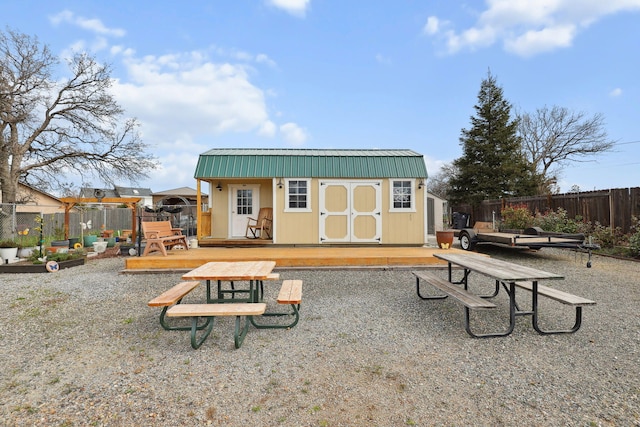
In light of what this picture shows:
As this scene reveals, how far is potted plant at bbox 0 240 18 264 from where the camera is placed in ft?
22.3

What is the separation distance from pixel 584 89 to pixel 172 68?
16.4 meters

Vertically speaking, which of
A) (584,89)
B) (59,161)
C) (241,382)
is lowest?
(241,382)

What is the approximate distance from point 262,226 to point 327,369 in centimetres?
688

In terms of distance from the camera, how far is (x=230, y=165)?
838 centimetres

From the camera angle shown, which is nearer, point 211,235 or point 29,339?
point 29,339

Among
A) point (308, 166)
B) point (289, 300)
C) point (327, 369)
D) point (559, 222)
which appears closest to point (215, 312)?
point (289, 300)

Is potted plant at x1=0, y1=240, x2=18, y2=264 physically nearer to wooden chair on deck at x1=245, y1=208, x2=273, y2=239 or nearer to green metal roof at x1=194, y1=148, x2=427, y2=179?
green metal roof at x1=194, y1=148, x2=427, y2=179

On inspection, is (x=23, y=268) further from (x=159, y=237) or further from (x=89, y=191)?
(x=89, y=191)

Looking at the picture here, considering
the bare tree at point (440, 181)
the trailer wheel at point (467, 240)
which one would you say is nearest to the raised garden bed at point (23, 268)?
the trailer wheel at point (467, 240)

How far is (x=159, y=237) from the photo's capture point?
6.64 metres

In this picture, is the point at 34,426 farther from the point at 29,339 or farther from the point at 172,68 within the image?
the point at 172,68

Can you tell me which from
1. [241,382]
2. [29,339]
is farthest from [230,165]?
[241,382]

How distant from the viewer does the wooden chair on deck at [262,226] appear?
29.6ft

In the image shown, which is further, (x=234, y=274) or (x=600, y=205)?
(x=600, y=205)
